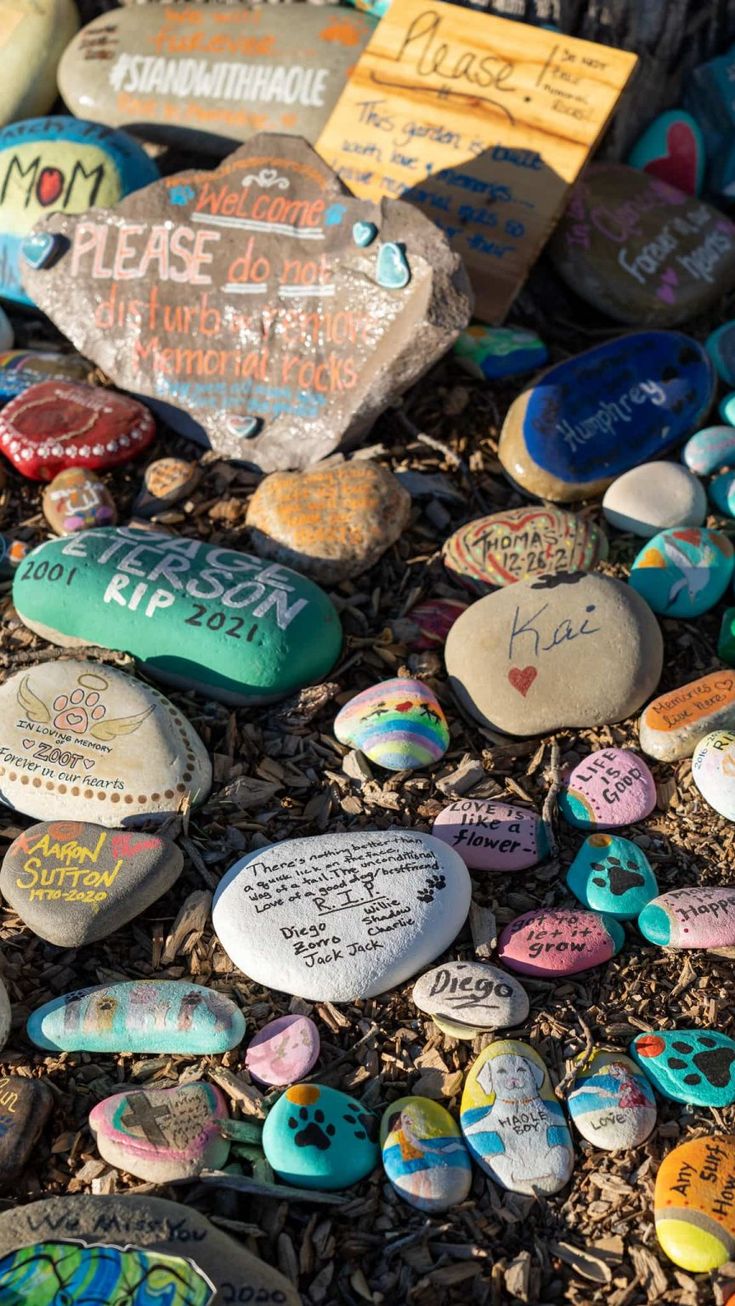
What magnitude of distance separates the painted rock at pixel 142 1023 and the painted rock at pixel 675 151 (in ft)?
10.8

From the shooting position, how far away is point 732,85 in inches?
163

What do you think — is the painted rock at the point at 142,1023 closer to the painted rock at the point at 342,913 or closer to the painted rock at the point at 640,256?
the painted rock at the point at 342,913

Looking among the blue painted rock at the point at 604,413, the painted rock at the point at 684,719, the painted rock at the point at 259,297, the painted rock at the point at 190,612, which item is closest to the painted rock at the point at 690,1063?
the painted rock at the point at 684,719

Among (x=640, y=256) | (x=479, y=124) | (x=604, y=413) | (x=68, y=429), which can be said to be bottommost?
(x=68, y=429)

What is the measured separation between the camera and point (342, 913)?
7.52 ft

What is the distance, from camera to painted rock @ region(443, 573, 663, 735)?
9.02 feet

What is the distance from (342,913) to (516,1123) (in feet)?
1.61

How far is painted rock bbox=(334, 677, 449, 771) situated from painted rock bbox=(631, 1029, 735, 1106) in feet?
2.57

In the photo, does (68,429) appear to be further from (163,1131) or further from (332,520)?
(163,1131)

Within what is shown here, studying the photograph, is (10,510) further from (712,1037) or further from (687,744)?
(712,1037)

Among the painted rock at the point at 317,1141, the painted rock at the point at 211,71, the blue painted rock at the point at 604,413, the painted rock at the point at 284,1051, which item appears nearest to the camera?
the painted rock at the point at 317,1141

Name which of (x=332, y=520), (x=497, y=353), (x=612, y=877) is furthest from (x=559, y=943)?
(x=497, y=353)

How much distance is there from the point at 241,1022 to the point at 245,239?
228 centimetres

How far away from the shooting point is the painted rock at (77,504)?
3230 millimetres
